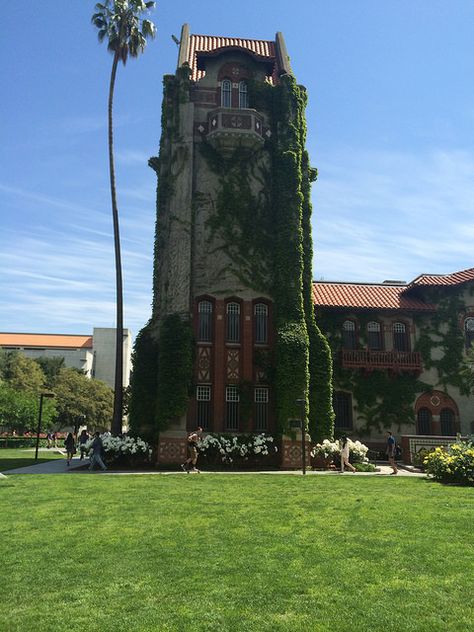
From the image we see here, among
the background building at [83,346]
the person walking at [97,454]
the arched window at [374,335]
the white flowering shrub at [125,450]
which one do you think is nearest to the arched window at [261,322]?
the white flowering shrub at [125,450]

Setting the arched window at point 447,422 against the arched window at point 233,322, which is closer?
the arched window at point 233,322

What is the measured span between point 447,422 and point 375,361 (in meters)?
6.14

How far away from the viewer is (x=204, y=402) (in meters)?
28.0

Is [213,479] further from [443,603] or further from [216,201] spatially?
[216,201]

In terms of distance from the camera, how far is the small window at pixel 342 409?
110ft

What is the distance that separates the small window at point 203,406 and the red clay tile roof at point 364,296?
1049 centimetres

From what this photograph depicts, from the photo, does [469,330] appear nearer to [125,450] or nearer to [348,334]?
[348,334]

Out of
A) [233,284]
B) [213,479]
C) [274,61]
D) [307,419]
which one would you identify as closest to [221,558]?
[213,479]

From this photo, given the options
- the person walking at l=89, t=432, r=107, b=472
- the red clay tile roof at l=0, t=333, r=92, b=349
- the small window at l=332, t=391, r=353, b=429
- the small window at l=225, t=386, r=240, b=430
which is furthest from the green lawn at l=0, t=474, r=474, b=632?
the red clay tile roof at l=0, t=333, r=92, b=349

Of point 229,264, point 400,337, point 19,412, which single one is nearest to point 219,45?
point 229,264

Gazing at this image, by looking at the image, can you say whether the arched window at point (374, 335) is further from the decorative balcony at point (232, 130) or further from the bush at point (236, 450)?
the decorative balcony at point (232, 130)

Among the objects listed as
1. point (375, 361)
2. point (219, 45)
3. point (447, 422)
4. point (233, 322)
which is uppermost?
point (219, 45)

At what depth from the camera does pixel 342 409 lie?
33.9 meters

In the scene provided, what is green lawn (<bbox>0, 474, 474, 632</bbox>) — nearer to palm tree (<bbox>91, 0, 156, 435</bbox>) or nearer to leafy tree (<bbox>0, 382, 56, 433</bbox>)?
palm tree (<bbox>91, 0, 156, 435</bbox>)
